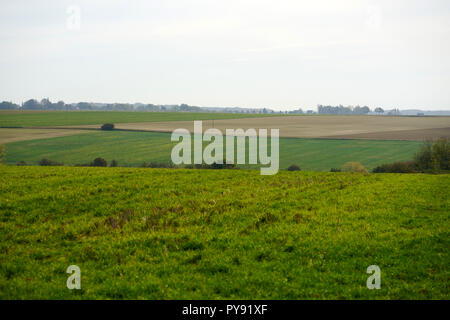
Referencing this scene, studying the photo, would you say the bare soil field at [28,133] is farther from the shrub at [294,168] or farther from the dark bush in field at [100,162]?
the shrub at [294,168]

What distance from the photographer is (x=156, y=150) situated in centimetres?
8188

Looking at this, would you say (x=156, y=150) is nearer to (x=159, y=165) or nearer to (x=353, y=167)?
(x=159, y=165)

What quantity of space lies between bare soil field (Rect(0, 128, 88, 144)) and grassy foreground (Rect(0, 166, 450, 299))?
7721cm

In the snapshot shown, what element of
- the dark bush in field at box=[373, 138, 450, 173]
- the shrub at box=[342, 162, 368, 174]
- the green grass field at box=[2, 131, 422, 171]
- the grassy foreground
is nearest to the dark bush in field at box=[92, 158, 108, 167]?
the green grass field at box=[2, 131, 422, 171]

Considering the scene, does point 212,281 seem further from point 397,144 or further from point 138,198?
point 397,144

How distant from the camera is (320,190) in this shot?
69.4 ft

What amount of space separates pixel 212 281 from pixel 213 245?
256cm

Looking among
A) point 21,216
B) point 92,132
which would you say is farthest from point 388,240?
point 92,132

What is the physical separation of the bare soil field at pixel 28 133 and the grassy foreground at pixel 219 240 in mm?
77214

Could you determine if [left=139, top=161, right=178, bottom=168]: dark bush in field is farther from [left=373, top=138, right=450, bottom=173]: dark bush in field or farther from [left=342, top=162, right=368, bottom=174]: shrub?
[left=373, top=138, right=450, bottom=173]: dark bush in field

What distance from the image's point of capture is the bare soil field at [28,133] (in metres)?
89.3

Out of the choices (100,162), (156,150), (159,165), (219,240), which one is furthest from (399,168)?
(219,240)

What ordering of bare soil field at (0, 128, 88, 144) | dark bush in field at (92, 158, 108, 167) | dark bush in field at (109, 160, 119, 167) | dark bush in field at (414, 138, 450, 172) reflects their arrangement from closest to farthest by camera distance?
dark bush in field at (414, 138, 450, 172) < dark bush in field at (109, 160, 119, 167) < dark bush in field at (92, 158, 108, 167) < bare soil field at (0, 128, 88, 144)

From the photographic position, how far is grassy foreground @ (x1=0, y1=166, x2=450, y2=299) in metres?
8.95
